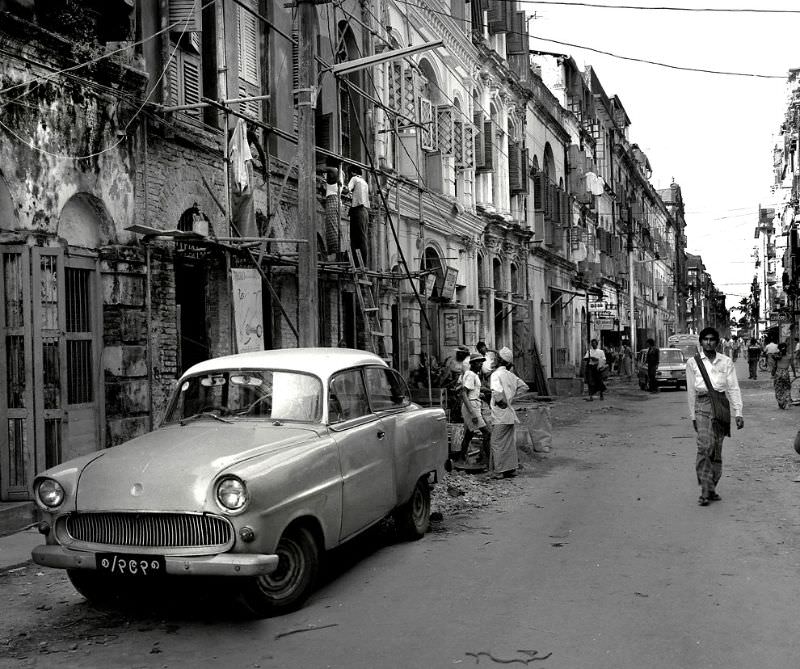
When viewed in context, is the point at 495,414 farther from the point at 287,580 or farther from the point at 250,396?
the point at 287,580

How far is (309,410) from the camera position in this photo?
663 centimetres

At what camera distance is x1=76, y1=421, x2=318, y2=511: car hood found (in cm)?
540

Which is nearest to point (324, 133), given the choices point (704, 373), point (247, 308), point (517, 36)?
point (247, 308)

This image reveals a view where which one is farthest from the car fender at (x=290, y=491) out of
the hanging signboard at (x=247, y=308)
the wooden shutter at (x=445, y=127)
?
the wooden shutter at (x=445, y=127)

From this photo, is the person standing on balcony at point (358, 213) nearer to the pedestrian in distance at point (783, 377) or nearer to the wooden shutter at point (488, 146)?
the wooden shutter at point (488, 146)

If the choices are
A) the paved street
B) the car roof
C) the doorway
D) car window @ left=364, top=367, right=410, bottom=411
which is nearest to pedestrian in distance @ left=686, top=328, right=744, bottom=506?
the paved street

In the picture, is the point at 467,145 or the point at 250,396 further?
the point at 467,145

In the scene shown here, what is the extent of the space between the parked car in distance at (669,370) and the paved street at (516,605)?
2323 cm

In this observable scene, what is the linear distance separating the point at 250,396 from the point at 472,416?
647 cm

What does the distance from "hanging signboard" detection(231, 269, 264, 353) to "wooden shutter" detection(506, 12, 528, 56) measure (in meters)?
22.2

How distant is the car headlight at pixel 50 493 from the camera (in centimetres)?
575

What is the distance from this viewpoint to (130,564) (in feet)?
17.6

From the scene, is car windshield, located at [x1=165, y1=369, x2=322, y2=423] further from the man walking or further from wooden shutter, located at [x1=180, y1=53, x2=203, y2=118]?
the man walking

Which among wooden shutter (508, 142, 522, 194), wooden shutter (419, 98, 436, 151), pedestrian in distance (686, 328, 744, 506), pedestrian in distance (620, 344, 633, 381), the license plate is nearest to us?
the license plate
